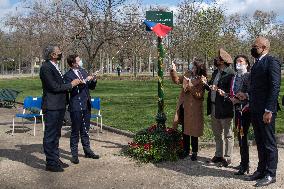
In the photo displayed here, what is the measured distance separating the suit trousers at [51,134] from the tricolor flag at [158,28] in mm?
2336

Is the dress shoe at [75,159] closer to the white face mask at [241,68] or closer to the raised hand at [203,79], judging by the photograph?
the raised hand at [203,79]

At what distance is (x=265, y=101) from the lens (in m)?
6.21

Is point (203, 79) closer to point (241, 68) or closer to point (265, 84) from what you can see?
point (241, 68)

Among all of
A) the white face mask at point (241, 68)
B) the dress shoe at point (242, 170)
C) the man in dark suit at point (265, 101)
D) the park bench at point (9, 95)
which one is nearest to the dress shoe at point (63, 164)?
the dress shoe at point (242, 170)

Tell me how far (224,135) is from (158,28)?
2.40 m

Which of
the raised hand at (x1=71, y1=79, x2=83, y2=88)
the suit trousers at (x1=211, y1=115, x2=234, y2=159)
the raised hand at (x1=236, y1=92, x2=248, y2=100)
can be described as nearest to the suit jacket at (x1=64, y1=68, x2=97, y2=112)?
the raised hand at (x1=71, y1=79, x2=83, y2=88)

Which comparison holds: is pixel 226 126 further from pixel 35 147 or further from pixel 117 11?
pixel 117 11

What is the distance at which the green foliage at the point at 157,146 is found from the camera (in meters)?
7.77

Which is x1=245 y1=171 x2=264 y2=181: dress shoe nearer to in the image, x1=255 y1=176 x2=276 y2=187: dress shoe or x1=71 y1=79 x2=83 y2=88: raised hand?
x1=255 y1=176 x2=276 y2=187: dress shoe

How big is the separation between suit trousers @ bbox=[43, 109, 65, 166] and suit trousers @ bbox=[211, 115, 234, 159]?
2626mm

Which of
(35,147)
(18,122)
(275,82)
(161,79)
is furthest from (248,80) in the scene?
(18,122)

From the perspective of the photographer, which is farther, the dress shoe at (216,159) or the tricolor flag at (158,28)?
the tricolor flag at (158,28)

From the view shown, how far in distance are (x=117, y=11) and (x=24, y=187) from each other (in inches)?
703

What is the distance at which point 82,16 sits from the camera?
2209 cm
